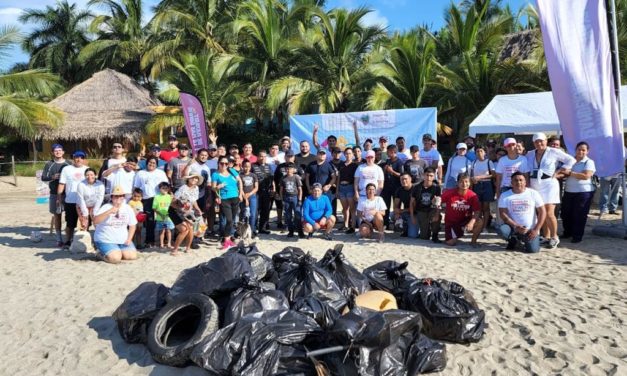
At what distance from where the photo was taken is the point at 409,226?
27.8 ft

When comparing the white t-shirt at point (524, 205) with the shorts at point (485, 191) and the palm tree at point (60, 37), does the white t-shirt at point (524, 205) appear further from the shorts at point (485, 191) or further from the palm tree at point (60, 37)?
the palm tree at point (60, 37)

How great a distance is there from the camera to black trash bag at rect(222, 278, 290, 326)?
3824 mm

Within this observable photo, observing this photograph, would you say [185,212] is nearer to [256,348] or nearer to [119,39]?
[256,348]

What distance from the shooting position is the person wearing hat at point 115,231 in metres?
6.95

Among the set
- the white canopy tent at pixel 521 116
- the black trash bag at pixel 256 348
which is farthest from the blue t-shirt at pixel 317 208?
the black trash bag at pixel 256 348

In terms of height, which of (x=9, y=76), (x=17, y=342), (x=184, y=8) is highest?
(x=184, y=8)

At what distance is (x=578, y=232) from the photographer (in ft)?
24.8

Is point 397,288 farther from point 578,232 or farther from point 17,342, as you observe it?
point 578,232

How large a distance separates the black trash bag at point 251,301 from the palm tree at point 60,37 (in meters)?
33.6

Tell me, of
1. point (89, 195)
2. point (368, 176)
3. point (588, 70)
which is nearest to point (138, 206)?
point (89, 195)

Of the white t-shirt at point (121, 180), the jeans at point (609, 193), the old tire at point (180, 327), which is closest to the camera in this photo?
the old tire at point (180, 327)

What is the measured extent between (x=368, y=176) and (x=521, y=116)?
5159 mm

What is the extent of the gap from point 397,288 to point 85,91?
2571 centimetres

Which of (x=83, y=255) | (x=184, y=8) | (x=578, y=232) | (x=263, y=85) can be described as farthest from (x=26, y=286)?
(x=184, y=8)
